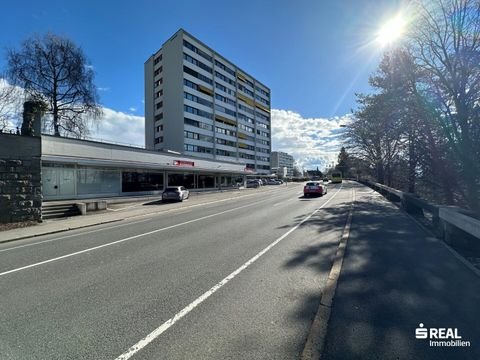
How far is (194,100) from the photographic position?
61.0m

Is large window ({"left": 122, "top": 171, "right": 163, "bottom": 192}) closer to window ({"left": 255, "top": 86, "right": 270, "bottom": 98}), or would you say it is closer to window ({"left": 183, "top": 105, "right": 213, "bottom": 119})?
window ({"left": 183, "top": 105, "right": 213, "bottom": 119})

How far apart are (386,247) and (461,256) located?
154 centimetres

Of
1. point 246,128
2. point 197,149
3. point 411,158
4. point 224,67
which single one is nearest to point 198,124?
point 197,149

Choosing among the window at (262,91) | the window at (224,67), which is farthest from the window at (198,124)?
the window at (262,91)

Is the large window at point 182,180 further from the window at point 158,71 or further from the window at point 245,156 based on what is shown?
the window at point 245,156

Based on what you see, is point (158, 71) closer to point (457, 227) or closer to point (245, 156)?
point (245, 156)

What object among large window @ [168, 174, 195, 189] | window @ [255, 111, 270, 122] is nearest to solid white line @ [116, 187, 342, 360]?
large window @ [168, 174, 195, 189]

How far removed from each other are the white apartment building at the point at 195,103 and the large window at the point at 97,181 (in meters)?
28.8

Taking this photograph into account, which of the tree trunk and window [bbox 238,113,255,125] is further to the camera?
window [bbox 238,113,255,125]

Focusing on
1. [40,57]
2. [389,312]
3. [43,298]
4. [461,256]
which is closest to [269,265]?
[389,312]

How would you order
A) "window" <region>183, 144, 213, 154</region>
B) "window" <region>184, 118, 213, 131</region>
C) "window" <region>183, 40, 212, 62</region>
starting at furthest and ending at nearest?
"window" <region>183, 40, 212, 62</region> → "window" <region>184, 118, 213, 131</region> → "window" <region>183, 144, 213, 154</region>

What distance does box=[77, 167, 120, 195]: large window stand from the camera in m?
22.3

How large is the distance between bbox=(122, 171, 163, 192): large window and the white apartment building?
23.5 meters

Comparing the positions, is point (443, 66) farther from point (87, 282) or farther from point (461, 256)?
point (87, 282)
